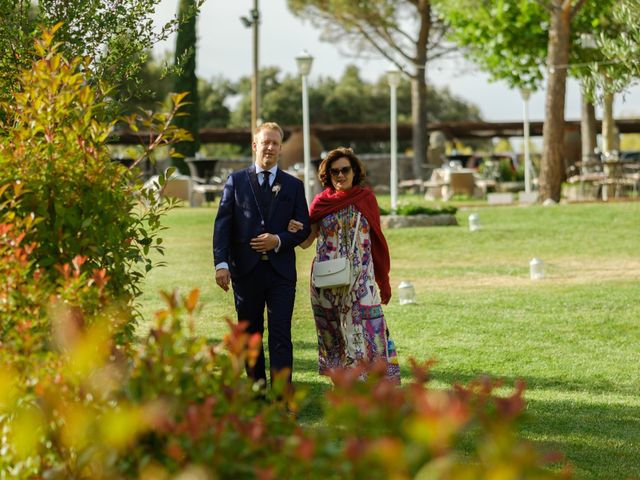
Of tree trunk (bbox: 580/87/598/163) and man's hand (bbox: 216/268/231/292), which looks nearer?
man's hand (bbox: 216/268/231/292)

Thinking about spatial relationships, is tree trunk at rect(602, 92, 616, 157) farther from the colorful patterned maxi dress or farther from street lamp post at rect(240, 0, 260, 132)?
the colorful patterned maxi dress

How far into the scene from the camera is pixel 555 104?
92.2 feet

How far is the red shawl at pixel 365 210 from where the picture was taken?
25.1 feet

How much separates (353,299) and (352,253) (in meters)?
0.30

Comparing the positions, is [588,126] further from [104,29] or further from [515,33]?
[104,29]

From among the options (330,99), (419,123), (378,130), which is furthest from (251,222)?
(330,99)

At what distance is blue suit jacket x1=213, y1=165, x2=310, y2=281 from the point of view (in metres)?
7.16

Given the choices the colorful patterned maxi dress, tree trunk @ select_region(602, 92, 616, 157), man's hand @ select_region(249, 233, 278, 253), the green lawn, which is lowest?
the green lawn

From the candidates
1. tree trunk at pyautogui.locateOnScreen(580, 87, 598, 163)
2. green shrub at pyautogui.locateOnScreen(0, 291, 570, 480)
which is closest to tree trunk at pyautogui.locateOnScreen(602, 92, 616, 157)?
tree trunk at pyautogui.locateOnScreen(580, 87, 598, 163)

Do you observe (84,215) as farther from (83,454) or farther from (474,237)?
(474,237)

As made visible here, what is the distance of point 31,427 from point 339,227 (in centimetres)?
504

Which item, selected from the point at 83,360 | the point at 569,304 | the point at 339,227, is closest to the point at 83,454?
the point at 83,360

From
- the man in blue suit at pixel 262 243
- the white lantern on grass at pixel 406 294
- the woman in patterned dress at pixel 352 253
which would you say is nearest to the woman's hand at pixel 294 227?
the man in blue suit at pixel 262 243

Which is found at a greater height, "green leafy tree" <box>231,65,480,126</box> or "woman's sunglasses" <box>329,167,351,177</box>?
"green leafy tree" <box>231,65,480,126</box>
